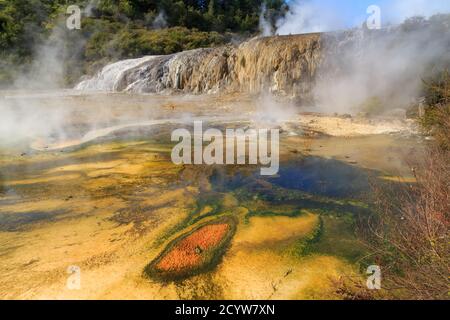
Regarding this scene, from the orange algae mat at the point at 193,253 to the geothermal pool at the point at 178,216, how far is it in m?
0.01

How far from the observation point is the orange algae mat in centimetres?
310

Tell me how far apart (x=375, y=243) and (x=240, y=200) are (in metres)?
1.70

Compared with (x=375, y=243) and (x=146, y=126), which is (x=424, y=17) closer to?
(x=146, y=126)

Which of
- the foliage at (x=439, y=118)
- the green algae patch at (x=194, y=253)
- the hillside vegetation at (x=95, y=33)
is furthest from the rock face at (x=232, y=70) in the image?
the green algae patch at (x=194, y=253)

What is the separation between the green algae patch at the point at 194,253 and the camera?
10.1ft

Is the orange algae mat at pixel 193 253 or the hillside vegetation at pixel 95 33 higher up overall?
the hillside vegetation at pixel 95 33

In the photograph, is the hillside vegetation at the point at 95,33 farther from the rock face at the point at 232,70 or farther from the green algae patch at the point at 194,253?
the green algae patch at the point at 194,253

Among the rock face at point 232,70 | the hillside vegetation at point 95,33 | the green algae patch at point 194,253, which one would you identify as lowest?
the green algae patch at point 194,253

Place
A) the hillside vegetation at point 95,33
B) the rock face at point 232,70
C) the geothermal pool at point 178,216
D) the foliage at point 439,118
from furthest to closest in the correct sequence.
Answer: the hillside vegetation at point 95,33 → the rock face at point 232,70 → the foliage at point 439,118 → the geothermal pool at point 178,216

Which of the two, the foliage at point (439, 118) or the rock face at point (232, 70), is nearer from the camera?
the foliage at point (439, 118)

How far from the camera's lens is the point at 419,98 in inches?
376

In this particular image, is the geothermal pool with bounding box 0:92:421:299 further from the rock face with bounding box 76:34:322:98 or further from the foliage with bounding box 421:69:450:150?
the rock face with bounding box 76:34:322:98

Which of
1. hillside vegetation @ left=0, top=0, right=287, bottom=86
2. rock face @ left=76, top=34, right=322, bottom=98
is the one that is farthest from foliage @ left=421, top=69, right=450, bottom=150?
hillside vegetation @ left=0, top=0, right=287, bottom=86

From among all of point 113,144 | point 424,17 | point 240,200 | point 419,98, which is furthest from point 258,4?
point 240,200
